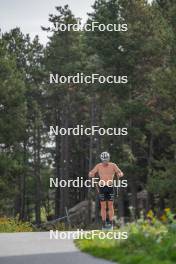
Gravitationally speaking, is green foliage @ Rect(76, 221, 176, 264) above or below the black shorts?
below

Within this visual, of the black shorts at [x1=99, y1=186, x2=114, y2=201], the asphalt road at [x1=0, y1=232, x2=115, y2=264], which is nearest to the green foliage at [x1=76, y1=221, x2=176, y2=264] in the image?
the asphalt road at [x1=0, y1=232, x2=115, y2=264]

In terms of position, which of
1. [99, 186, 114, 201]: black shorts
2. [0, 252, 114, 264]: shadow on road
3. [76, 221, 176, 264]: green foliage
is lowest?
[0, 252, 114, 264]: shadow on road

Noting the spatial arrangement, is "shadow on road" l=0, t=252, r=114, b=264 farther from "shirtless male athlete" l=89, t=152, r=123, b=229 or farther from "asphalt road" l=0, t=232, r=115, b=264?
"shirtless male athlete" l=89, t=152, r=123, b=229

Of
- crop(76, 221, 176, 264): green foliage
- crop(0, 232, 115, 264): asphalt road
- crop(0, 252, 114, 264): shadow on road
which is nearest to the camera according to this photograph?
crop(76, 221, 176, 264): green foliage

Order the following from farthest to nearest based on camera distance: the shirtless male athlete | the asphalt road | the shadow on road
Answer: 1. the shirtless male athlete
2. the asphalt road
3. the shadow on road

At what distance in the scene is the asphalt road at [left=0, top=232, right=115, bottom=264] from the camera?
11.1 metres

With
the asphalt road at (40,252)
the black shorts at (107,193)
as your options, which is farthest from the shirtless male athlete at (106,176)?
the asphalt road at (40,252)

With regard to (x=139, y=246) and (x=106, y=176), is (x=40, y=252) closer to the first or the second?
(x=139, y=246)

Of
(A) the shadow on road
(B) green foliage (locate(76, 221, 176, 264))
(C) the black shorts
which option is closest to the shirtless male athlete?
(C) the black shorts

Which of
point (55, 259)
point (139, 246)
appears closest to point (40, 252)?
point (55, 259)

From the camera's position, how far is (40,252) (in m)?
12.5

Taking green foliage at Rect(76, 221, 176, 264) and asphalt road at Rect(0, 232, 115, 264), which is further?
asphalt road at Rect(0, 232, 115, 264)

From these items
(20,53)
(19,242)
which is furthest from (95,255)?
(20,53)

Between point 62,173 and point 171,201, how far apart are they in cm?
2643
